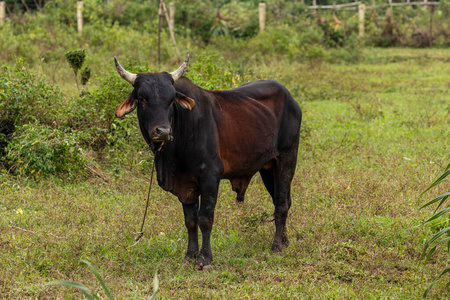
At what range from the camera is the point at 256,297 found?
4.06 meters

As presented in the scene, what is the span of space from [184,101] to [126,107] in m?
0.43

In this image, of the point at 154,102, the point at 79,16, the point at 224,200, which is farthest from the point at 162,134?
the point at 79,16

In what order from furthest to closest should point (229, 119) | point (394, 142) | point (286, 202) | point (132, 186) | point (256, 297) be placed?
1. point (394, 142)
2. point (132, 186)
3. point (286, 202)
4. point (229, 119)
5. point (256, 297)

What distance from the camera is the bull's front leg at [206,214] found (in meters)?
4.62

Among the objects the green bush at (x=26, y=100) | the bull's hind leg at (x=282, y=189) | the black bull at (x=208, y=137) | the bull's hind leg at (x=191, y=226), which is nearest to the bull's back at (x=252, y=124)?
the black bull at (x=208, y=137)

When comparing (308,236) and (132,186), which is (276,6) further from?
(308,236)

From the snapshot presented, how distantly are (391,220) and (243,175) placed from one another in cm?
148

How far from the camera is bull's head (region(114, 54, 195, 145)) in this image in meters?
4.15

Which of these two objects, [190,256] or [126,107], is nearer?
[126,107]

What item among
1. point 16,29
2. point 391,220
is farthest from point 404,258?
A: point 16,29

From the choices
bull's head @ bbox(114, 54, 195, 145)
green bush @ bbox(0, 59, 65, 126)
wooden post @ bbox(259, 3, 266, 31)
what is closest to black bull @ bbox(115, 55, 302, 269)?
bull's head @ bbox(114, 54, 195, 145)

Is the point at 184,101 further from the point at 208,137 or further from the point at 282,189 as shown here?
the point at 282,189

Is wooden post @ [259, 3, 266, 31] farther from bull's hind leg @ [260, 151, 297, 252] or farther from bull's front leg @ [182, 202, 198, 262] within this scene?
bull's front leg @ [182, 202, 198, 262]

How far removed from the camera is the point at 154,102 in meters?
4.22
